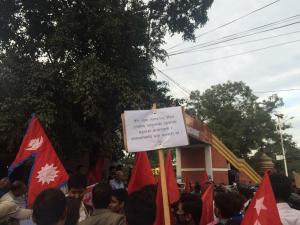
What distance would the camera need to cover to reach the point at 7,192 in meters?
4.77

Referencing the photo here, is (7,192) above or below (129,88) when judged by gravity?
below

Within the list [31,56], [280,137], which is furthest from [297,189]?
[280,137]

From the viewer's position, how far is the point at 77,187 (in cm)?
496

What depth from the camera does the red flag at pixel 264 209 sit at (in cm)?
308

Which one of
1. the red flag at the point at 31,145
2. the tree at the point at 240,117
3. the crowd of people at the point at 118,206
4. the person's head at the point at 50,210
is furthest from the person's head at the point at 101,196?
the tree at the point at 240,117

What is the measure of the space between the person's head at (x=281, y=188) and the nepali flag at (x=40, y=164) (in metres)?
2.66

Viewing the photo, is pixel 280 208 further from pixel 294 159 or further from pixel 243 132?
pixel 294 159

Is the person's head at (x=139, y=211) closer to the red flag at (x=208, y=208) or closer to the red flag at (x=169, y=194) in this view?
the red flag at (x=169, y=194)

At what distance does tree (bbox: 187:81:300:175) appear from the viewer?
44469 millimetres

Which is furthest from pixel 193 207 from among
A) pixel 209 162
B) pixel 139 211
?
pixel 209 162

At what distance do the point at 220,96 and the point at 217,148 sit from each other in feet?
82.8

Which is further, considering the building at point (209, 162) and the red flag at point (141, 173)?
the building at point (209, 162)

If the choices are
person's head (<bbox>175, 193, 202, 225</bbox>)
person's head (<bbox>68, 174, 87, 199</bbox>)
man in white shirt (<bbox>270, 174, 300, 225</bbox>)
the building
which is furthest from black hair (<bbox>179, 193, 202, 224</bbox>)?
the building

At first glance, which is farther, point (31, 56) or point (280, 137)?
point (280, 137)
